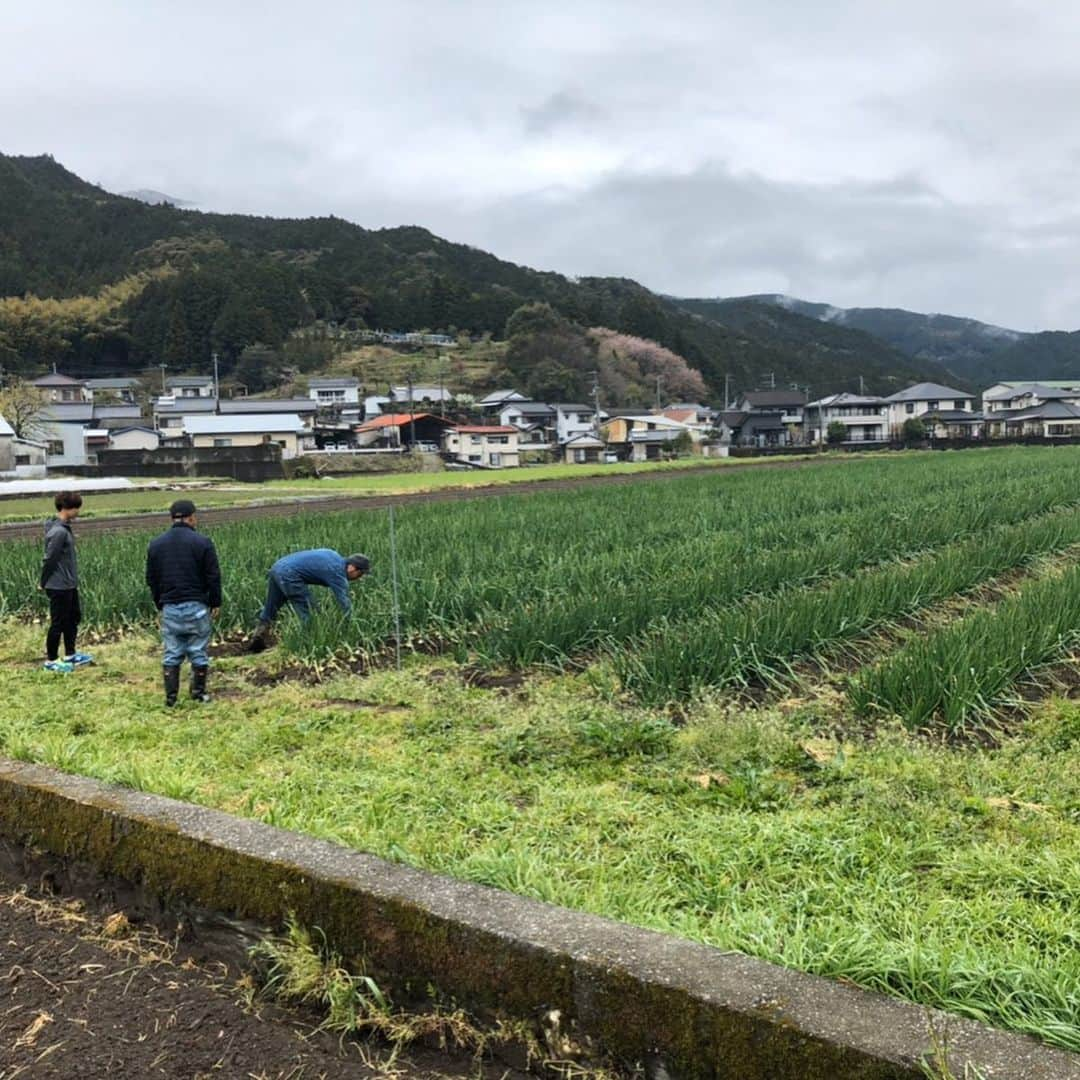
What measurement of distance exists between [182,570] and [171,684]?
2.30 feet

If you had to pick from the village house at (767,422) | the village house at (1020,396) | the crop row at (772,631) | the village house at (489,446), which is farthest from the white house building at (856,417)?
the crop row at (772,631)

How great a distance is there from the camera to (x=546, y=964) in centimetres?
221

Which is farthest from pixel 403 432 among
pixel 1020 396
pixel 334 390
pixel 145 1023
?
pixel 145 1023

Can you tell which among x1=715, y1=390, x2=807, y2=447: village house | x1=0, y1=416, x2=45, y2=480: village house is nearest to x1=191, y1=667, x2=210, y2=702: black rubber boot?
x1=0, y1=416, x2=45, y2=480: village house

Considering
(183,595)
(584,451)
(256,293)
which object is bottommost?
(584,451)

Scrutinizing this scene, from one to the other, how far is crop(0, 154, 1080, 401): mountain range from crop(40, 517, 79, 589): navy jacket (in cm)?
8413

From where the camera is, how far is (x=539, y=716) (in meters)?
5.03

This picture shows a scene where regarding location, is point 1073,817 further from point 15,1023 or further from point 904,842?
point 15,1023

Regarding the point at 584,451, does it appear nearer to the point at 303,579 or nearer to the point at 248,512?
the point at 248,512

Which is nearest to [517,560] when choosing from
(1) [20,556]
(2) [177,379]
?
(1) [20,556]

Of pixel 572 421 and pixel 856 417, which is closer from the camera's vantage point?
pixel 856 417

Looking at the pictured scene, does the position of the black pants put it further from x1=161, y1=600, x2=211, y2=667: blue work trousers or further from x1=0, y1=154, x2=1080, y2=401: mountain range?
x1=0, y1=154, x2=1080, y2=401: mountain range

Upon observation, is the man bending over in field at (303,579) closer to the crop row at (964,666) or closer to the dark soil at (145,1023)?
the crop row at (964,666)

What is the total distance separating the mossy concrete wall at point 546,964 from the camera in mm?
1872
